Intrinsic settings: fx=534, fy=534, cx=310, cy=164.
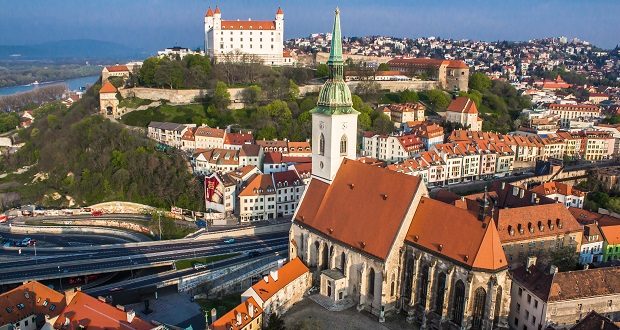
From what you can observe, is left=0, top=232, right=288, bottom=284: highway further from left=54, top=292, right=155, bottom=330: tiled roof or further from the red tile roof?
left=54, top=292, right=155, bottom=330: tiled roof

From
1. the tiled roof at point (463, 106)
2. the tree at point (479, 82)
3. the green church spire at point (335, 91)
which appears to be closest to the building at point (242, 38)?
the tiled roof at point (463, 106)

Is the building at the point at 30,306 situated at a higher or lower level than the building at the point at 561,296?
lower

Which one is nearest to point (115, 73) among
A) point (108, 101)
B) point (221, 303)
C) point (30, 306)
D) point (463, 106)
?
point (108, 101)

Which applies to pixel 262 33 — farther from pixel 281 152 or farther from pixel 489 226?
pixel 489 226

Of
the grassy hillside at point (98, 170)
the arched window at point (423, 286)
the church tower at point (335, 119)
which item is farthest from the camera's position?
the grassy hillside at point (98, 170)

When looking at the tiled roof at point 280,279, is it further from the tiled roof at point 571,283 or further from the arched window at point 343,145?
the tiled roof at point 571,283

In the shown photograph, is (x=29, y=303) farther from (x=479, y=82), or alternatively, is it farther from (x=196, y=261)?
(x=479, y=82)

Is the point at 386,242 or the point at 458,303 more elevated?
the point at 386,242
